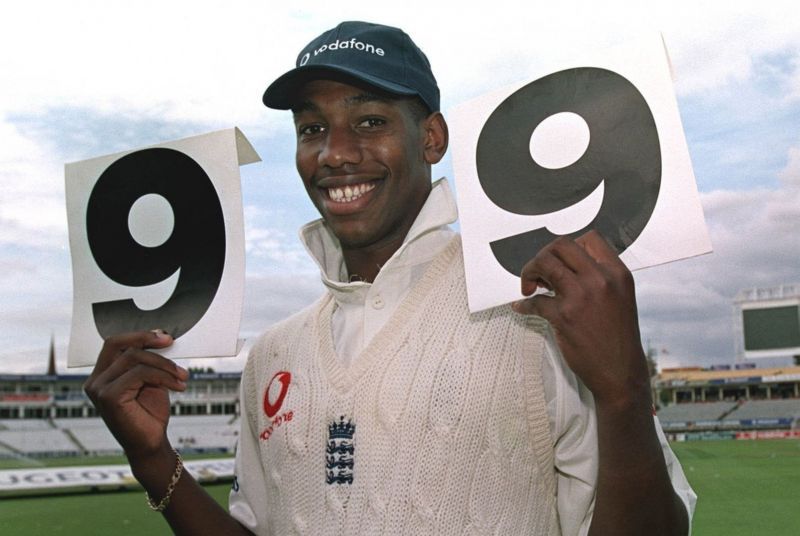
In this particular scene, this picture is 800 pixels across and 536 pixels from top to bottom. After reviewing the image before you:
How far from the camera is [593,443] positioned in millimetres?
1414

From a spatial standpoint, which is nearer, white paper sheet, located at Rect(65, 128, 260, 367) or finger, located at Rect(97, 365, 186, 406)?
finger, located at Rect(97, 365, 186, 406)

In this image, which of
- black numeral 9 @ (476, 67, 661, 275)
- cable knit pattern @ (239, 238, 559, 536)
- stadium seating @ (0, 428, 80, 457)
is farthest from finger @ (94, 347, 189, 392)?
stadium seating @ (0, 428, 80, 457)

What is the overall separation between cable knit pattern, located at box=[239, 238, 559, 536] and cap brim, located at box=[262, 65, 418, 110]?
0.40m

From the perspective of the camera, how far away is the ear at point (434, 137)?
1711 millimetres

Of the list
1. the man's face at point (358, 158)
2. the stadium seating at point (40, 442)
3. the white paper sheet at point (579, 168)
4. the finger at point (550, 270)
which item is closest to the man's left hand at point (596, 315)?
the finger at point (550, 270)

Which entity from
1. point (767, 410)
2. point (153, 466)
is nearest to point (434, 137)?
point (153, 466)

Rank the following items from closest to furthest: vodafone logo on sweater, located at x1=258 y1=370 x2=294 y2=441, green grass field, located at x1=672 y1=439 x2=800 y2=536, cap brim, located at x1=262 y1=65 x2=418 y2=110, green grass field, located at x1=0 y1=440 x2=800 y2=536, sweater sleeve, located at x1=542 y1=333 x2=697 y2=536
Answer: sweater sleeve, located at x1=542 y1=333 x2=697 y2=536 < cap brim, located at x1=262 y1=65 x2=418 y2=110 < vodafone logo on sweater, located at x1=258 y1=370 x2=294 y2=441 < green grass field, located at x1=672 y1=439 x2=800 y2=536 < green grass field, located at x1=0 y1=440 x2=800 y2=536

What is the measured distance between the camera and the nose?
1.57 metres

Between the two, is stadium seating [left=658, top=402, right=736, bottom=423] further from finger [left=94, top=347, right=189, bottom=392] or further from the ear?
finger [left=94, top=347, right=189, bottom=392]

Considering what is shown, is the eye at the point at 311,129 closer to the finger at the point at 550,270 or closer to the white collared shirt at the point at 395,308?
the white collared shirt at the point at 395,308

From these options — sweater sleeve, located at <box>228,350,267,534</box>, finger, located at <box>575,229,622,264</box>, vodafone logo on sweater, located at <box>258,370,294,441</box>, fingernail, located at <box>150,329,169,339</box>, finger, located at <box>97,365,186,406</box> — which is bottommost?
sweater sleeve, located at <box>228,350,267,534</box>

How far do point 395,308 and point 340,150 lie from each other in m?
0.34

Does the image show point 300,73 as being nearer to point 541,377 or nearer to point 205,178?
point 205,178

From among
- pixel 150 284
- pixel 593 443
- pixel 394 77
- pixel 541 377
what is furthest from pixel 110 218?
pixel 593 443
